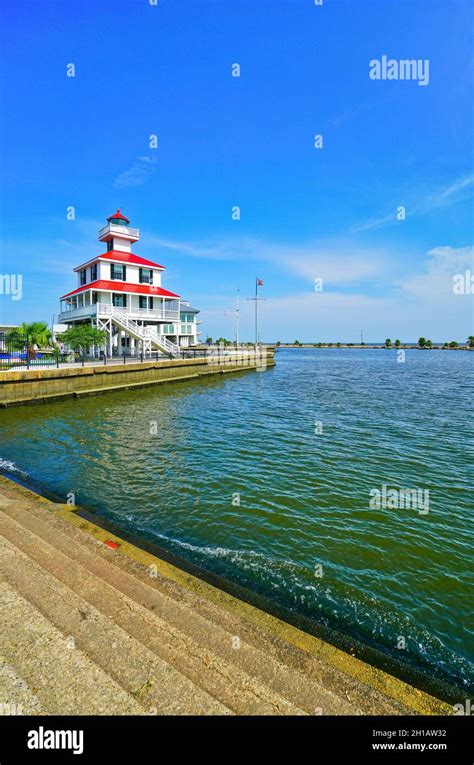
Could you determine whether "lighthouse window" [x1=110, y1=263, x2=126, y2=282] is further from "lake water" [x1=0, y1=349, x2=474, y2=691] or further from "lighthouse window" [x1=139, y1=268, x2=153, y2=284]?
"lake water" [x1=0, y1=349, x2=474, y2=691]

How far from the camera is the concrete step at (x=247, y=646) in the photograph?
3.22m

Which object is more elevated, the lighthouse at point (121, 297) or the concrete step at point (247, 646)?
the lighthouse at point (121, 297)

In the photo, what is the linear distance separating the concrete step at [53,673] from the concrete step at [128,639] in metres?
0.11

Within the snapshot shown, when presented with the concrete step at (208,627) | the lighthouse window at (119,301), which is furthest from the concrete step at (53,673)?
the lighthouse window at (119,301)

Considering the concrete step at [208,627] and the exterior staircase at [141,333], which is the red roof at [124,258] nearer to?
the exterior staircase at [141,333]

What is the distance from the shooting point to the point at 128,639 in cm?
369

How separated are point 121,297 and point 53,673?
3857 centimetres

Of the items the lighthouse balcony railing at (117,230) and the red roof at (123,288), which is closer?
the red roof at (123,288)

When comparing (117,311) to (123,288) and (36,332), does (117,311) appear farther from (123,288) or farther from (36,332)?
(36,332)

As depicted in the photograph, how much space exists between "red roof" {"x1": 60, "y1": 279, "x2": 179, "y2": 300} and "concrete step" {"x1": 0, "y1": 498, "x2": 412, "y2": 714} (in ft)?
113

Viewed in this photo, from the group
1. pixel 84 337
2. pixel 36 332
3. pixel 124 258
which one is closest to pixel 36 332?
pixel 36 332

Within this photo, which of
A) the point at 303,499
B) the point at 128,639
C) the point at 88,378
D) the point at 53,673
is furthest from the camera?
the point at 88,378

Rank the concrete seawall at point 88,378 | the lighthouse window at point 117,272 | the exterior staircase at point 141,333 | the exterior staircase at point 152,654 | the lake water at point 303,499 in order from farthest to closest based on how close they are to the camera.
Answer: the lighthouse window at point 117,272, the exterior staircase at point 141,333, the concrete seawall at point 88,378, the lake water at point 303,499, the exterior staircase at point 152,654
